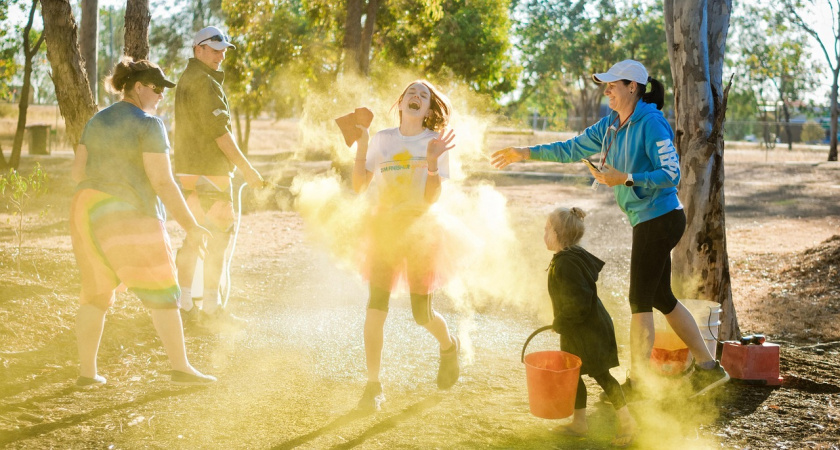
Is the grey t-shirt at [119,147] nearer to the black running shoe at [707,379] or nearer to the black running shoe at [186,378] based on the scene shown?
the black running shoe at [186,378]

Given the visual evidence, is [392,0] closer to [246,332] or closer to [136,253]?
[246,332]


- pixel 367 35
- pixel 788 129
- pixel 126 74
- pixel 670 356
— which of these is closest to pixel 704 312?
pixel 670 356

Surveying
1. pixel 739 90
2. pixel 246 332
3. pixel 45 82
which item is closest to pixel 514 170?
pixel 246 332

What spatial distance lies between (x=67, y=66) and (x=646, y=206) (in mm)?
5770

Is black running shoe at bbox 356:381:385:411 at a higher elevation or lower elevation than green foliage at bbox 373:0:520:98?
lower

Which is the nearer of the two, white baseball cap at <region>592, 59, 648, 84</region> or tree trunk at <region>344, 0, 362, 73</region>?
white baseball cap at <region>592, 59, 648, 84</region>

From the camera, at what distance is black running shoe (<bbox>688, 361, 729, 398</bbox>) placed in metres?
4.93

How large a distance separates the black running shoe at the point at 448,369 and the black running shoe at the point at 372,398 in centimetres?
51

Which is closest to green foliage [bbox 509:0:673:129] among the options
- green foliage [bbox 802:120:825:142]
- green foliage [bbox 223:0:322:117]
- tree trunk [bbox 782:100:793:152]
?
tree trunk [bbox 782:100:793:152]

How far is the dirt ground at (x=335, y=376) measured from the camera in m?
4.31

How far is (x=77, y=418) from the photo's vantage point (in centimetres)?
443

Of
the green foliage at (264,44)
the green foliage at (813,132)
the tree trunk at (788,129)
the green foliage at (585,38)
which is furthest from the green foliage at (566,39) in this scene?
the green foliage at (264,44)

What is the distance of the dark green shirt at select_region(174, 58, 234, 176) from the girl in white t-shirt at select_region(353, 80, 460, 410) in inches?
63.6

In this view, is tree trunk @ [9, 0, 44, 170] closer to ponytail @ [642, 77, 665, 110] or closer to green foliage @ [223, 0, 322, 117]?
green foliage @ [223, 0, 322, 117]
